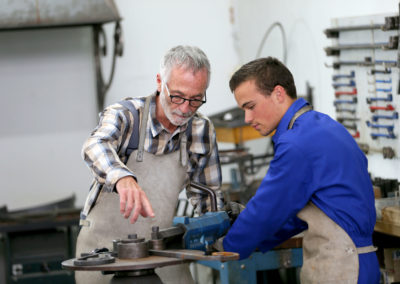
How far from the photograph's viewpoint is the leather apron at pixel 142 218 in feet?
7.86

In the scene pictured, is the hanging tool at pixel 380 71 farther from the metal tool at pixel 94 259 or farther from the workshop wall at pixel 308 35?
the metal tool at pixel 94 259

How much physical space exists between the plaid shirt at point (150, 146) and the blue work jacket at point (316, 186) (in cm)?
38

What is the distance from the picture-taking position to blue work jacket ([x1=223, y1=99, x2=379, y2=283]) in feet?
6.72

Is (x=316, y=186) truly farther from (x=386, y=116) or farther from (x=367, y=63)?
(x=367, y=63)

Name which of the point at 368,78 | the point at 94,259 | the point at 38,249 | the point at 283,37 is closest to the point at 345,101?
the point at 368,78

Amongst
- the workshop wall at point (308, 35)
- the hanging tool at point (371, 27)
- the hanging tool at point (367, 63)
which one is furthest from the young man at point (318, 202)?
the workshop wall at point (308, 35)

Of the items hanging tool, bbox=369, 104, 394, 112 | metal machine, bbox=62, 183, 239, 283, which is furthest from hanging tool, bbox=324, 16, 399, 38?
metal machine, bbox=62, 183, 239, 283

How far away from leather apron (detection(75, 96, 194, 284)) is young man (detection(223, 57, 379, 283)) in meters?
0.32

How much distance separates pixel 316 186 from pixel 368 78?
5.30 ft

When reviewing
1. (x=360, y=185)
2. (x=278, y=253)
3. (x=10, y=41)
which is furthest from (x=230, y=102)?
(x=360, y=185)

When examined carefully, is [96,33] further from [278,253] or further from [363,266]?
[363,266]

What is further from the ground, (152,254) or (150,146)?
(150,146)

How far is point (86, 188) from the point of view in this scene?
5.26m

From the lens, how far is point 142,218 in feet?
8.00
